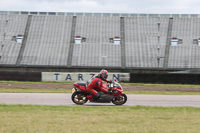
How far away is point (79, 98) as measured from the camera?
12977mm

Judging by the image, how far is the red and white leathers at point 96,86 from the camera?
41.3 feet

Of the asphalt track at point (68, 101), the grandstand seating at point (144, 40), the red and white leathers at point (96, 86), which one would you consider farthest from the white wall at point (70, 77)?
the red and white leathers at point (96, 86)

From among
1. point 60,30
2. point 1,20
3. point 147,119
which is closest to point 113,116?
point 147,119

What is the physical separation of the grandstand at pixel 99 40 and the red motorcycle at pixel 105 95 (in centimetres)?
2736

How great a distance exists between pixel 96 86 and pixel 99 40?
110 ft

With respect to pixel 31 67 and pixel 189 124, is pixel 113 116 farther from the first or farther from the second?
pixel 31 67

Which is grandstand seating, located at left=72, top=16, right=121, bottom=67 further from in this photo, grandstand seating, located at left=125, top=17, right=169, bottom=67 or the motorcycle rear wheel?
the motorcycle rear wheel

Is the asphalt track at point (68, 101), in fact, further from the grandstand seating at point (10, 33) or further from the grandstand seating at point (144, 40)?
the grandstand seating at point (10, 33)

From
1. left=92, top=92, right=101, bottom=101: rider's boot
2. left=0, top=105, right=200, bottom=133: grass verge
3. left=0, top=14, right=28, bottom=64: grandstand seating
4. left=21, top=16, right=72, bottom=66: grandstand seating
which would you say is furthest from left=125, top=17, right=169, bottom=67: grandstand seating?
left=0, top=105, right=200, bottom=133: grass verge

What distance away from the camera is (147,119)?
880 cm

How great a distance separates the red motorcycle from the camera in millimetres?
12656

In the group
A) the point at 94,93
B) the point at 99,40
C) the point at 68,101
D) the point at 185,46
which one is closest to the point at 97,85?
the point at 94,93

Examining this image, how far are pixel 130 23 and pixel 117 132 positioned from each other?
144 feet

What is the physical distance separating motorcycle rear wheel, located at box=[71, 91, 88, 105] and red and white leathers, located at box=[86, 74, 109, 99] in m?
0.41
